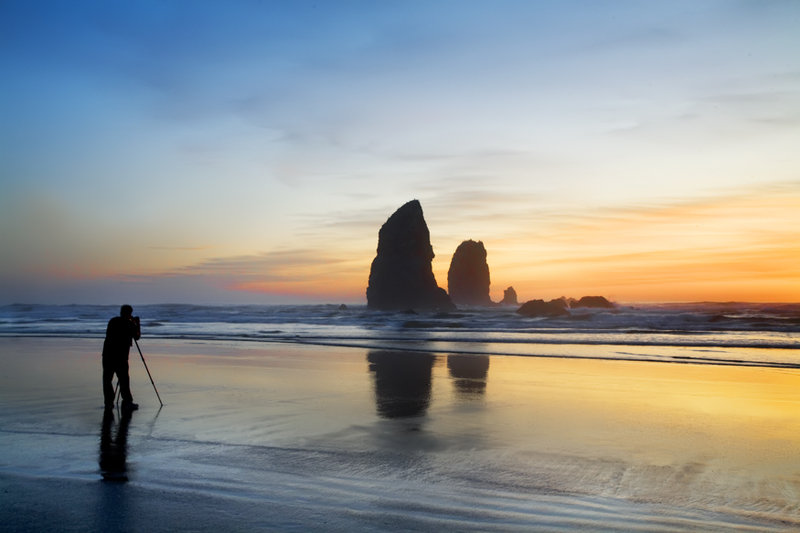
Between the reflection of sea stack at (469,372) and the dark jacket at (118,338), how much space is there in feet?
21.1

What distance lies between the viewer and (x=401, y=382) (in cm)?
1356

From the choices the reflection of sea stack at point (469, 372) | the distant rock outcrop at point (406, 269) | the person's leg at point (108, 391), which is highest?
the distant rock outcrop at point (406, 269)

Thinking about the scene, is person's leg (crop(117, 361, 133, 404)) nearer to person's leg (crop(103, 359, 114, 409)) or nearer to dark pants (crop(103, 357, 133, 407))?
dark pants (crop(103, 357, 133, 407))

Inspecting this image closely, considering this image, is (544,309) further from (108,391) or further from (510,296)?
(510,296)

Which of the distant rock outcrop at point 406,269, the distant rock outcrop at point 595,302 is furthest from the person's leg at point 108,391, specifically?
the distant rock outcrop at point 595,302

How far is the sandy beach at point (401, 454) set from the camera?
4848mm

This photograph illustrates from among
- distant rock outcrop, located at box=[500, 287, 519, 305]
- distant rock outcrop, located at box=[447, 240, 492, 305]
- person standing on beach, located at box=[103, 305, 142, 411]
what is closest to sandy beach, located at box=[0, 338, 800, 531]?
person standing on beach, located at box=[103, 305, 142, 411]

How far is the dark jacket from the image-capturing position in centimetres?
1016

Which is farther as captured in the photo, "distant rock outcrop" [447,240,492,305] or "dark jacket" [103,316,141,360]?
"distant rock outcrop" [447,240,492,305]

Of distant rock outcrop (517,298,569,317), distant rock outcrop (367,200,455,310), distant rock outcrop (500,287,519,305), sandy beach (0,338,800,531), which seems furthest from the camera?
distant rock outcrop (500,287,519,305)

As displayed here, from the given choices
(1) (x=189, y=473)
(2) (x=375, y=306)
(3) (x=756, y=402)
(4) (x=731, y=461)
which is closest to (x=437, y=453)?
(1) (x=189, y=473)

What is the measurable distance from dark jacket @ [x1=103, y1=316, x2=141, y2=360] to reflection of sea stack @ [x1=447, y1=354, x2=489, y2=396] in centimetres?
642

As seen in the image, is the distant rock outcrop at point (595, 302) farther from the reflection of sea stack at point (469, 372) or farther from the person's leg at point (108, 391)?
the person's leg at point (108, 391)

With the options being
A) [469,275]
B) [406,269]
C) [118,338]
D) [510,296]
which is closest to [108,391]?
[118,338]
